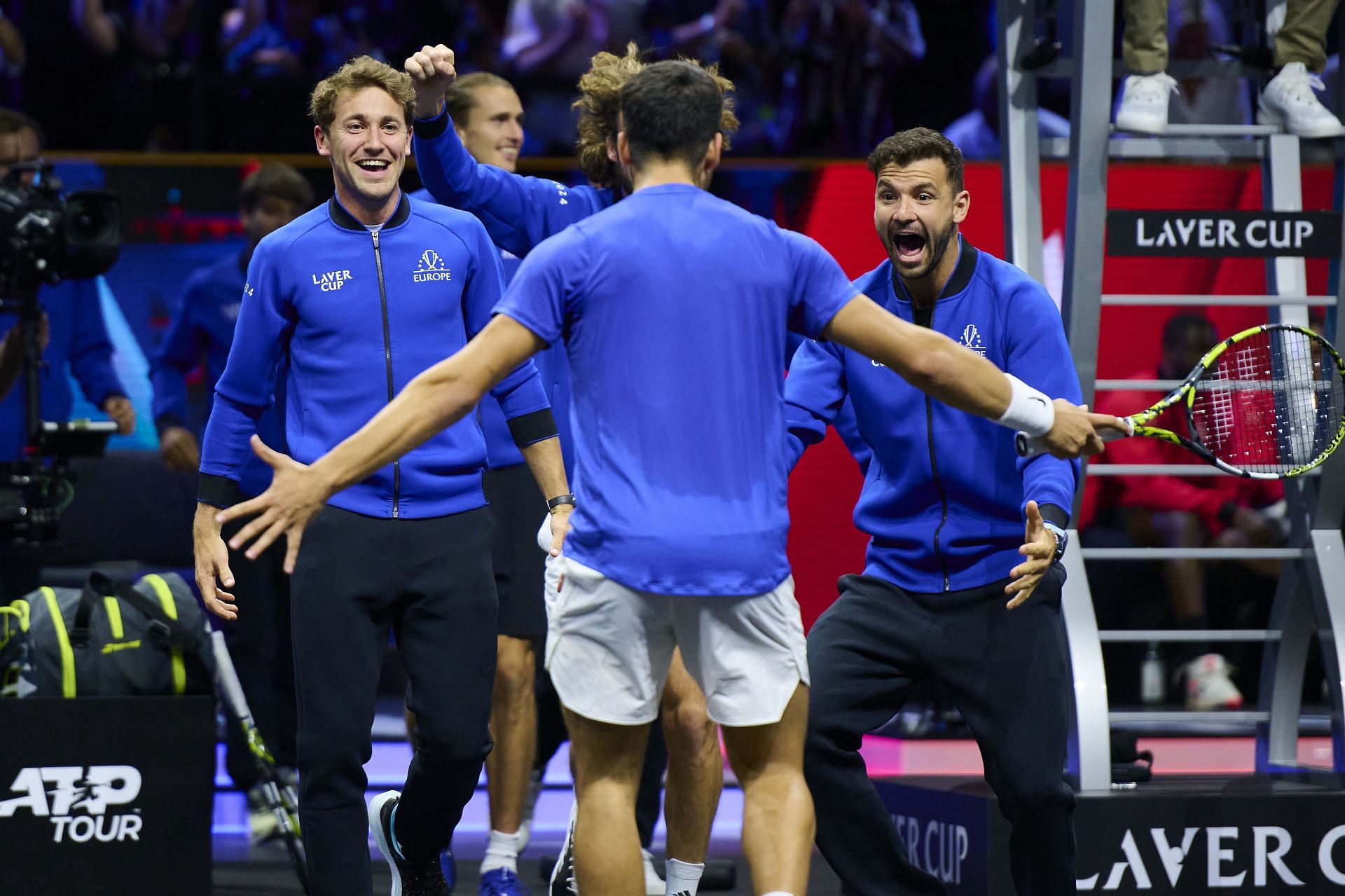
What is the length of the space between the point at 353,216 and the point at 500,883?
1.72 m

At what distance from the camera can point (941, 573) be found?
390 cm

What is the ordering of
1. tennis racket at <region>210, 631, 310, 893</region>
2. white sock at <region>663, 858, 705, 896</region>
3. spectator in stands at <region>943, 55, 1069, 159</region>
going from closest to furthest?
white sock at <region>663, 858, 705, 896</region> < tennis racket at <region>210, 631, 310, 893</region> < spectator in stands at <region>943, 55, 1069, 159</region>

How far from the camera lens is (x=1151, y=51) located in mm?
5031

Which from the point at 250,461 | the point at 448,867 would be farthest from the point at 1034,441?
the point at 250,461

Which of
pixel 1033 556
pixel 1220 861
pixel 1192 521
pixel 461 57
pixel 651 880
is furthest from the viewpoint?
pixel 461 57

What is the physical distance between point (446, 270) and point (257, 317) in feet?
1.41

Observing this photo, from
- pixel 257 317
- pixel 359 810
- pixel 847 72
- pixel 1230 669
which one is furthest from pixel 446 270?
pixel 847 72

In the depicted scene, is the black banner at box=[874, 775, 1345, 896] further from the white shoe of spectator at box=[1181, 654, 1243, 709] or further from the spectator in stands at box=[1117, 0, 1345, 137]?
the white shoe of spectator at box=[1181, 654, 1243, 709]

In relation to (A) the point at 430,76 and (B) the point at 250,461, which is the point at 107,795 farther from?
(A) the point at 430,76

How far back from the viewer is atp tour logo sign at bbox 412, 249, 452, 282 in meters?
3.88

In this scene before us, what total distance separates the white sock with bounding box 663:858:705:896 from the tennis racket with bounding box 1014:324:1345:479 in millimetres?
1549

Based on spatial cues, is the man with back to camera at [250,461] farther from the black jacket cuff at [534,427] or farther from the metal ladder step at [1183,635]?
the metal ladder step at [1183,635]

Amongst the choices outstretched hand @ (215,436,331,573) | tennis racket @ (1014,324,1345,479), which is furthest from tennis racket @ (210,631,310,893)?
tennis racket @ (1014,324,1345,479)

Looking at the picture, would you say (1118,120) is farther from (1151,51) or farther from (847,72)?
(847,72)
